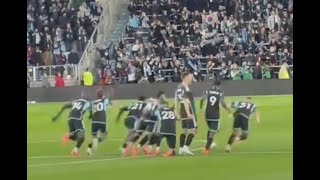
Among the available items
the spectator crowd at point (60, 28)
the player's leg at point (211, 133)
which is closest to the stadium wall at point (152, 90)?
the player's leg at point (211, 133)

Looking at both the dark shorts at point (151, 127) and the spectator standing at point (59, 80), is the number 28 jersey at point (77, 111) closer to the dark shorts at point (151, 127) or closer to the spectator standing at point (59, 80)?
the dark shorts at point (151, 127)

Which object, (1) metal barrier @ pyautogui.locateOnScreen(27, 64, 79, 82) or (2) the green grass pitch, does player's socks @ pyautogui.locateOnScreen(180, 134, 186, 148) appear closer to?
(2) the green grass pitch

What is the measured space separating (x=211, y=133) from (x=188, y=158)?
0.92m

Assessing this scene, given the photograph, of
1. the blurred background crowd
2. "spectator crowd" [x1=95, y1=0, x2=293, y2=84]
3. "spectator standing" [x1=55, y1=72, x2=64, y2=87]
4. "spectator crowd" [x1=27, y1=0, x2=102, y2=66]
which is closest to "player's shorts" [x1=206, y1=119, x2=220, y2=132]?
"spectator crowd" [x1=95, y1=0, x2=293, y2=84]

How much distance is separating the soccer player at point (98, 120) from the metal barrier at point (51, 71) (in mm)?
5209

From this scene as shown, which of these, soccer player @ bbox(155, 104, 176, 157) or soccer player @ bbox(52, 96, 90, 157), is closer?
soccer player @ bbox(155, 104, 176, 157)

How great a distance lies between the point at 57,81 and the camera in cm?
1470

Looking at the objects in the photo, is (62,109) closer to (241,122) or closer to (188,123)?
(188,123)

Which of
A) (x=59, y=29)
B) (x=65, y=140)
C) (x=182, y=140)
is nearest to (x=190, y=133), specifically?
(x=182, y=140)

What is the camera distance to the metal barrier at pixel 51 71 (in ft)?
49.3

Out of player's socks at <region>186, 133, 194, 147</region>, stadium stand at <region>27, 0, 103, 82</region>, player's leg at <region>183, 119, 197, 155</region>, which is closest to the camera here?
player's leg at <region>183, 119, 197, 155</region>

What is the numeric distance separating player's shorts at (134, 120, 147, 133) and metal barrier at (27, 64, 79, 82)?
603 cm

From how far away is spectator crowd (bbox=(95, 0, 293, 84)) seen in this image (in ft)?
49.9
